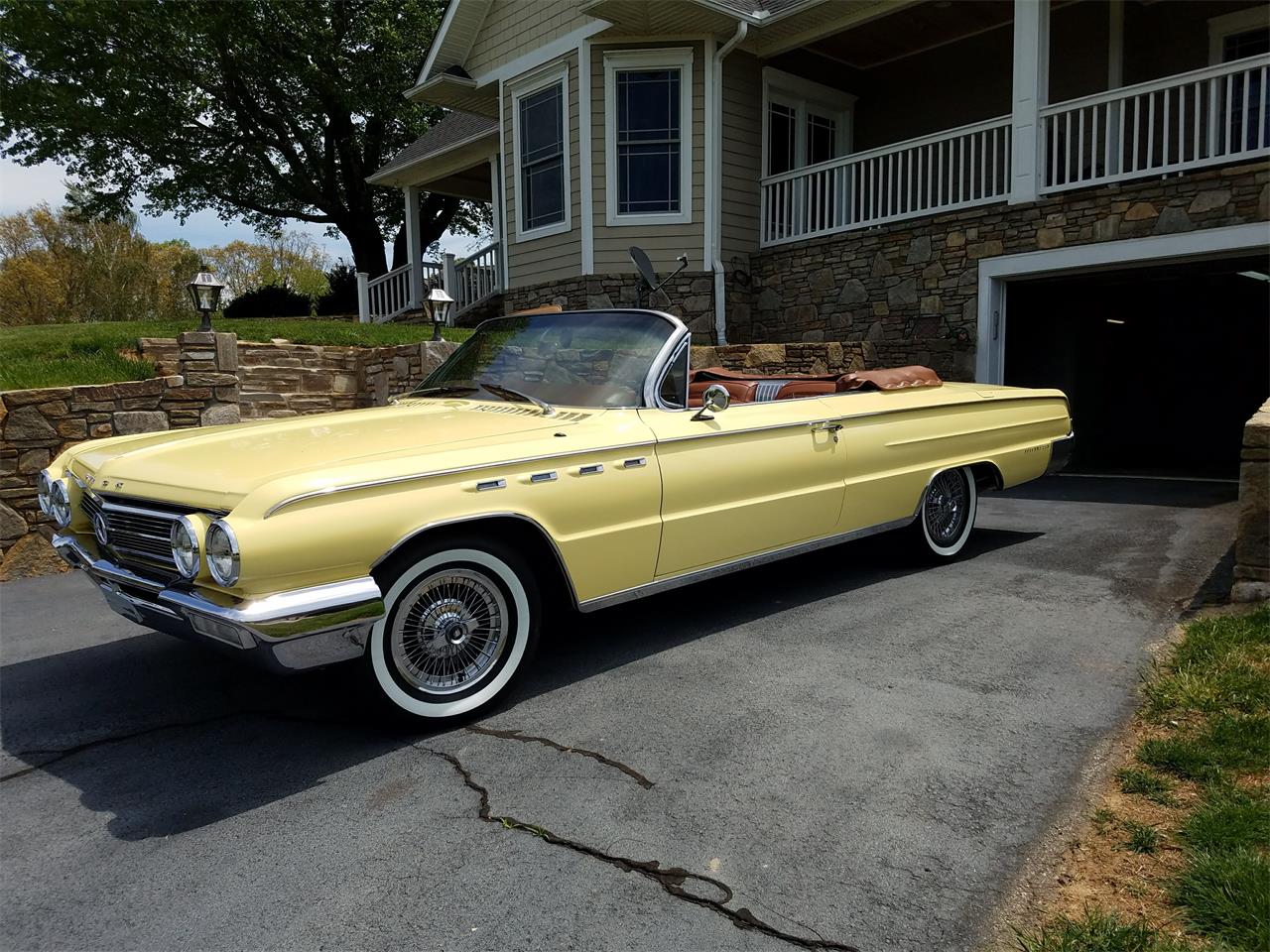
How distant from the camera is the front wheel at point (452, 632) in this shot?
320cm

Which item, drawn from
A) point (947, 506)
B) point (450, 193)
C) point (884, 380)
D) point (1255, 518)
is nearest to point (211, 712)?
point (884, 380)

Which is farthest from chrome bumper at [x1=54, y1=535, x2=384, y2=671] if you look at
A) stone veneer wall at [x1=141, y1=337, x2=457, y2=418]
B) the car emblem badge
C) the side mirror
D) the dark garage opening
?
the dark garage opening

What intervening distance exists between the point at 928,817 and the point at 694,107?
446 inches

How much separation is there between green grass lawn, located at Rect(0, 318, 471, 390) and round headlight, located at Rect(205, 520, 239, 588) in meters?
5.49

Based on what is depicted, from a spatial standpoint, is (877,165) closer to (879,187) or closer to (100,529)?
(879,187)

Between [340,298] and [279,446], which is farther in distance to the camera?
[340,298]

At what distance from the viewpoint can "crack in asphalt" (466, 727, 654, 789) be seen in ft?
9.65

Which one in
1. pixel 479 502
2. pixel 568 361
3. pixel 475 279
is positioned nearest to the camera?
pixel 479 502

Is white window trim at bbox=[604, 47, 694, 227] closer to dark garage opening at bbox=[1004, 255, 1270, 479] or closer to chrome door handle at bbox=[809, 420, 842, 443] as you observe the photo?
dark garage opening at bbox=[1004, 255, 1270, 479]

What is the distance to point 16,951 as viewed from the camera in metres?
2.17

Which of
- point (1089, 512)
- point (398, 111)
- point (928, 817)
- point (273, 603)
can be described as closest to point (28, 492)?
point (273, 603)

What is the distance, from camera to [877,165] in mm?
12227

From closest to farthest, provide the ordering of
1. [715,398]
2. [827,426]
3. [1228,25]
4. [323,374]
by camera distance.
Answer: [715,398], [827,426], [323,374], [1228,25]

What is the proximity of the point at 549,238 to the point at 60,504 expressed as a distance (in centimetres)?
1033
